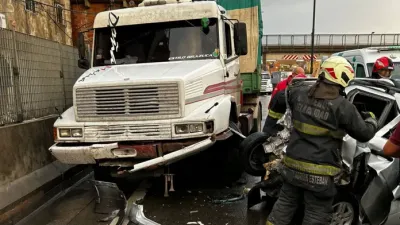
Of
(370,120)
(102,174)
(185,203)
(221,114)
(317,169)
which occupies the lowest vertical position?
(185,203)

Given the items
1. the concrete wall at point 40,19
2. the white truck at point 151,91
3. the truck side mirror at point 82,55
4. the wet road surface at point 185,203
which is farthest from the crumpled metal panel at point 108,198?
the concrete wall at point 40,19

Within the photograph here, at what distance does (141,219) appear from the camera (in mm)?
4492

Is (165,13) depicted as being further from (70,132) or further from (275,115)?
(275,115)

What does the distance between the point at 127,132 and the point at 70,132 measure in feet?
2.78

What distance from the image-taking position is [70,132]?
5.10 metres

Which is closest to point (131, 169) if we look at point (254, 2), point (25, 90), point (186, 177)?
point (186, 177)

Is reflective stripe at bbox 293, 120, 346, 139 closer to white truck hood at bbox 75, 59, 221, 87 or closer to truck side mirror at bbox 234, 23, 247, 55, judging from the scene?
white truck hood at bbox 75, 59, 221, 87

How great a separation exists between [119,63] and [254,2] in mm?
4557

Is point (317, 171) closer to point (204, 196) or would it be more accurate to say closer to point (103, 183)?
point (204, 196)

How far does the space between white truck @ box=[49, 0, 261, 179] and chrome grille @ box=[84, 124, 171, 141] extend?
0.04 feet

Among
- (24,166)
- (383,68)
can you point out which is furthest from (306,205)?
(383,68)

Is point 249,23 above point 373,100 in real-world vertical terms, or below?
above

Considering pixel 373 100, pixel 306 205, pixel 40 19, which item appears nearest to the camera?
pixel 306 205

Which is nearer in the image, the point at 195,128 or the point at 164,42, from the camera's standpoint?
the point at 195,128
